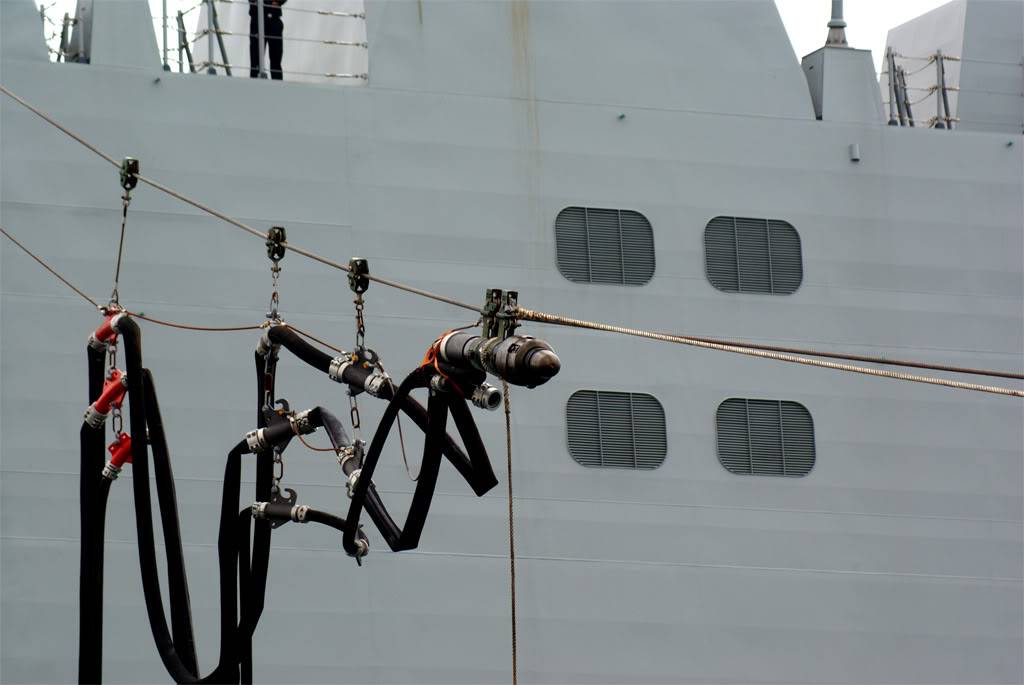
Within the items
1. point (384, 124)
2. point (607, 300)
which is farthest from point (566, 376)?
point (384, 124)

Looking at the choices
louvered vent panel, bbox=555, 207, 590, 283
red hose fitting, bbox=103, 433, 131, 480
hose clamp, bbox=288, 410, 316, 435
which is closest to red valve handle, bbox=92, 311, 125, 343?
red hose fitting, bbox=103, 433, 131, 480

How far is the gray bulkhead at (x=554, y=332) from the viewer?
1016 cm

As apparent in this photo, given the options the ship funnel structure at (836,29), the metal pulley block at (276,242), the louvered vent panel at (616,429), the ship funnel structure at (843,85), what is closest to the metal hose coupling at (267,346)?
the metal pulley block at (276,242)

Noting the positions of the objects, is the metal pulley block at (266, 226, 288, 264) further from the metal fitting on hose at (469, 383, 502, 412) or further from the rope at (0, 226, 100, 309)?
the rope at (0, 226, 100, 309)

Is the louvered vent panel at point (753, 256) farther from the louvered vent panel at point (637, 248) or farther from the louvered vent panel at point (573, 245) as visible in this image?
the louvered vent panel at point (573, 245)

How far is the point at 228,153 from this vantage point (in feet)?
34.7

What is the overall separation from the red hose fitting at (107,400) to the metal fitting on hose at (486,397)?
2335mm

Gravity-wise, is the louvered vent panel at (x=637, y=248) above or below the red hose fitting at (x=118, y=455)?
above

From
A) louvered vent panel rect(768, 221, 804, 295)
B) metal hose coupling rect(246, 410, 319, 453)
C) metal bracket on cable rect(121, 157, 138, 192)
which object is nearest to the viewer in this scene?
metal hose coupling rect(246, 410, 319, 453)

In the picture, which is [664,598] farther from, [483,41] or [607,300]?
[483,41]

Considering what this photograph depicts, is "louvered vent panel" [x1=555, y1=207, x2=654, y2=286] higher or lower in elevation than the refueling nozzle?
higher

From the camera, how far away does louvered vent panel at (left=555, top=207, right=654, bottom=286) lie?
36.3ft

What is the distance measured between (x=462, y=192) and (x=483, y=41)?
1.13 metres

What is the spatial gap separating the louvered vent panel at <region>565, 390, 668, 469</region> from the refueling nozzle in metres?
4.63
